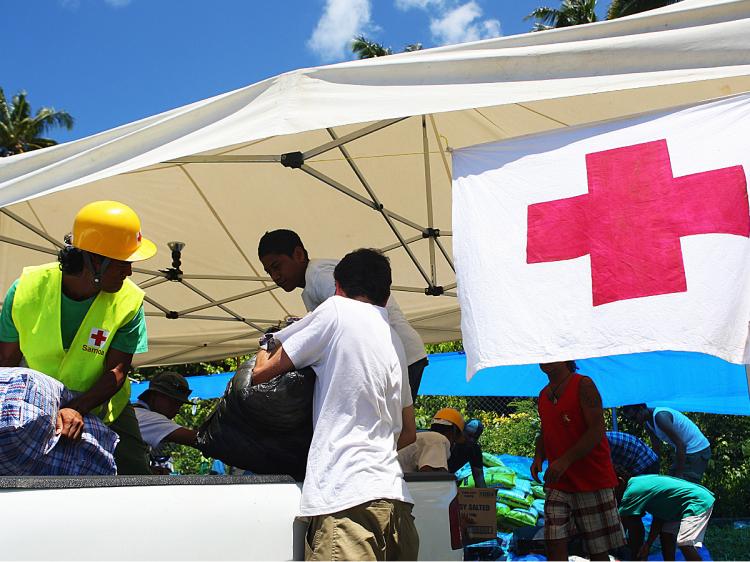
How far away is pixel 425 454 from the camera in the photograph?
359 centimetres

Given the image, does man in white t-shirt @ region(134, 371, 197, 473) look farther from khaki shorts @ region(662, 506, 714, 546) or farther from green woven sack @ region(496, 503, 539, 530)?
khaki shorts @ region(662, 506, 714, 546)

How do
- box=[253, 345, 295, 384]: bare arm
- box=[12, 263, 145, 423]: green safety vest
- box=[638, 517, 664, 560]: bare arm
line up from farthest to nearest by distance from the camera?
box=[638, 517, 664, 560]: bare arm, box=[12, 263, 145, 423]: green safety vest, box=[253, 345, 295, 384]: bare arm

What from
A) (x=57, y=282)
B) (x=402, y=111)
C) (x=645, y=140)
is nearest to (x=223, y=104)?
(x=402, y=111)

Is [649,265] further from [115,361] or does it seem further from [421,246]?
[421,246]

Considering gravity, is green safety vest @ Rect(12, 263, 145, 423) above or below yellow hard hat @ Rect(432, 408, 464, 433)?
below

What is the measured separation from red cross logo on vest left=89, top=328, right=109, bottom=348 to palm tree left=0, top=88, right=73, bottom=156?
103 ft

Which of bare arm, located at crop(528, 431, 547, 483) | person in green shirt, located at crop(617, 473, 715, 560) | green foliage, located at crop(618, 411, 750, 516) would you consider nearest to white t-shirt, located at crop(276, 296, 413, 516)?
bare arm, located at crop(528, 431, 547, 483)

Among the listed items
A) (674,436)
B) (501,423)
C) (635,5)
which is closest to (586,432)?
(674,436)

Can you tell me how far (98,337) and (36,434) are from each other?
0.55 meters

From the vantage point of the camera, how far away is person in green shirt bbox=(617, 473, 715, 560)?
5.61 meters

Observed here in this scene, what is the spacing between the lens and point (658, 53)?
→ 2.70 metres

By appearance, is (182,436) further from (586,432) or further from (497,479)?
(497,479)

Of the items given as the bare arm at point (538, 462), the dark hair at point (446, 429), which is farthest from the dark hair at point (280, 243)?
the dark hair at point (446, 429)

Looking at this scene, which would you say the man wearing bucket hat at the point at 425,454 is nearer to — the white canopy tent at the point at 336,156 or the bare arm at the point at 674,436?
the white canopy tent at the point at 336,156
